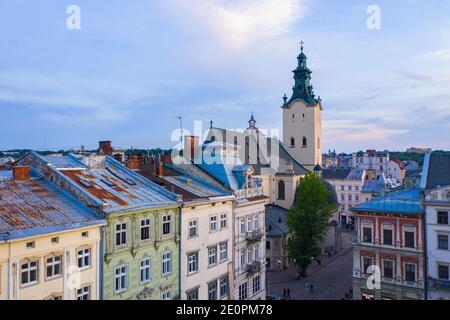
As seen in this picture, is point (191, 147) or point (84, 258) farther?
point (191, 147)

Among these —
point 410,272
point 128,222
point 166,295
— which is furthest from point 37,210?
point 410,272

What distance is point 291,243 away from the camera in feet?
147

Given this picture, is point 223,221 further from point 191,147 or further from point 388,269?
point 388,269

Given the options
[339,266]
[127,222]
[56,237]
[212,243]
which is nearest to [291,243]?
[339,266]

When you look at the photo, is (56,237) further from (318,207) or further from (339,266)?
(339,266)

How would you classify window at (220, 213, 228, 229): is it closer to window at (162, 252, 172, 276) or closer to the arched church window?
window at (162, 252, 172, 276)

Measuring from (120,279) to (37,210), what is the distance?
5534 mm

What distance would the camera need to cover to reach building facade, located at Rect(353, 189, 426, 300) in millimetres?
30203

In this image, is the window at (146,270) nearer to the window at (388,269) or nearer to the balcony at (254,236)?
the balcony at (254,236)

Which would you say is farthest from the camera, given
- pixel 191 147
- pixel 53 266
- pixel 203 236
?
pixel 191 147

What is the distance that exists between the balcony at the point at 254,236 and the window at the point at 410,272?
11490mm

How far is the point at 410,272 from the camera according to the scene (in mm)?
30562

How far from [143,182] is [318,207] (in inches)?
986

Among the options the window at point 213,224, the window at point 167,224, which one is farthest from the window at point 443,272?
the window at point 167,224
